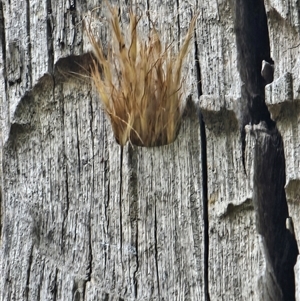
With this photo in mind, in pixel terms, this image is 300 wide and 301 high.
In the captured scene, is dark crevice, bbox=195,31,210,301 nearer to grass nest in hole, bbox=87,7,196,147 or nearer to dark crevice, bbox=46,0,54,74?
grass nest in hole, bbox=87,7,196,147

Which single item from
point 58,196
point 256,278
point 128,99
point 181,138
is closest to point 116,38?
point 128,99

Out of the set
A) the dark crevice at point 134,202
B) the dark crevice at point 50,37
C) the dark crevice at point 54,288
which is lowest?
the dark crevice at point 54,288

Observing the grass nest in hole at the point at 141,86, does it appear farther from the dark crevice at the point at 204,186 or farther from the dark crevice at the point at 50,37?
the dark crevice at the point at 50,37

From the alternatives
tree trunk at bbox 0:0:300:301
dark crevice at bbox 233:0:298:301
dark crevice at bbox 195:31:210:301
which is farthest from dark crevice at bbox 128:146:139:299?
dark crevice at bbox 233:0:298:301

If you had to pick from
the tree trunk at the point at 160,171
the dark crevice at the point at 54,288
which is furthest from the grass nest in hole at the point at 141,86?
the dark crevice at the point at 54,288

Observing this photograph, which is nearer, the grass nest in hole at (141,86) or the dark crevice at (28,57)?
the grass nest in hole at (141,86)

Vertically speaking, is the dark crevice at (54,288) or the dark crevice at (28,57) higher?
the dark crevice at (28,57)

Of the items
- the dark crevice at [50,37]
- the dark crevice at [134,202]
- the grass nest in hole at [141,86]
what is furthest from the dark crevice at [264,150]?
the dark crevice at [50,37]

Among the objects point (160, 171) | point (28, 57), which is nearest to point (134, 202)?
point (160, 171)

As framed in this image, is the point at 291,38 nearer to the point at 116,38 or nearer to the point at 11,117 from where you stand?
the point at 116,38
